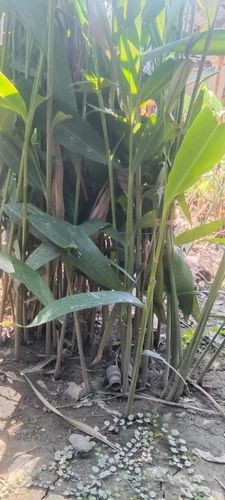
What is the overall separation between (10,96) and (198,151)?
278 mm

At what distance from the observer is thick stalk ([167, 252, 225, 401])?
76 cm

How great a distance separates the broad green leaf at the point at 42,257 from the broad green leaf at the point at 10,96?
22 centimetres

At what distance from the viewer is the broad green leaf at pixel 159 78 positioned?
26.5 inches

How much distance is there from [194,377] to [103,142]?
0.52 metres

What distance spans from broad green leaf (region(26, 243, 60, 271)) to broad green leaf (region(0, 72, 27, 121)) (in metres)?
0.22

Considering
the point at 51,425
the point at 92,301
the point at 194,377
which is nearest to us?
the point at 92,301

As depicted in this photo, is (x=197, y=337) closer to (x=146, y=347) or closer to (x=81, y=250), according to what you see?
(x=146, y=347)

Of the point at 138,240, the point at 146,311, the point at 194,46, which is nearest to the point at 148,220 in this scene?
the point at 138,240

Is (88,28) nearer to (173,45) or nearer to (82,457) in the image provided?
(173,45)

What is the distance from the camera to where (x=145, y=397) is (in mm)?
842

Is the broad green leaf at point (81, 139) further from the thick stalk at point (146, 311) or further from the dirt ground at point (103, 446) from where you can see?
the dirt ground at point (103, 446)

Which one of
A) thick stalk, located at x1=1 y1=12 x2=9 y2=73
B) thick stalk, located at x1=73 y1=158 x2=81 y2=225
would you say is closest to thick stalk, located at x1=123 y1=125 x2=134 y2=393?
thick stalk, located at x1=73 y1=158 x2=81 y2=225

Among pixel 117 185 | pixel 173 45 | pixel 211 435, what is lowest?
pixel 211 435

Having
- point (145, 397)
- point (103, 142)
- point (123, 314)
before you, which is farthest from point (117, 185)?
point (145, 397)
